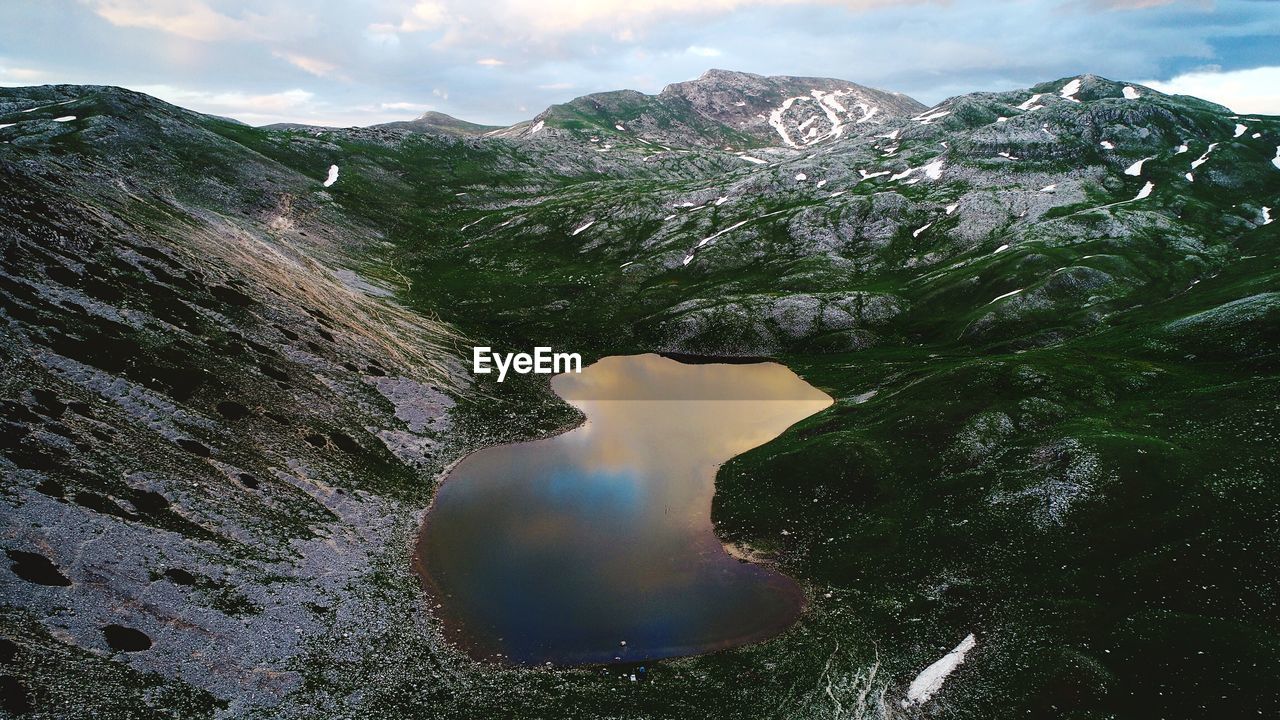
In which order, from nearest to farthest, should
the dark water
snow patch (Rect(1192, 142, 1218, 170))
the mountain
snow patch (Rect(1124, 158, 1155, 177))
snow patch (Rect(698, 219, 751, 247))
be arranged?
1. the mountain
2. the dark water
3. snow patch (Rect(698, 219, 751, 247))
4. snow patch (Rect(1192, 142, 1218, 170))
5. snow patch (Rect(1124, 158, 1155, 177))

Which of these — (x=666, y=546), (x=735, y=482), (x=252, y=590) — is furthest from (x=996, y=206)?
(x=252, y=590)

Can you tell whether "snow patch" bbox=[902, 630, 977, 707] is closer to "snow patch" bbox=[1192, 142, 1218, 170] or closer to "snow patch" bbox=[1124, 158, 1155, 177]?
"snow patch" bbox=[1124, 158, 1155, 177]

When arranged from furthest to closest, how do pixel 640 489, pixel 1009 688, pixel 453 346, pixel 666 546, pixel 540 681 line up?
pixel 453 346
pixel 640 489
pixel 666 546
pixel 540 681
pixel 1009 688

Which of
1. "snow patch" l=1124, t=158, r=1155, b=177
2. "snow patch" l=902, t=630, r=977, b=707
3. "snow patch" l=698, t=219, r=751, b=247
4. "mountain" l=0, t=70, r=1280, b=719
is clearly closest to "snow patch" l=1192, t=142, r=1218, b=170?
"snow patch" l=1124, t=158, r=1155, b=177

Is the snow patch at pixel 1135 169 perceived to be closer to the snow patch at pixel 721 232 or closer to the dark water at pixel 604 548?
the snow patch at pixel 721 232

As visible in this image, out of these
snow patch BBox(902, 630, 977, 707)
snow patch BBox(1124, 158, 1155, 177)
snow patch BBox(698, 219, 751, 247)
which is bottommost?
snow patch BBox(902, 630, 977, 707)

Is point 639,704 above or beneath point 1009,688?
beneath

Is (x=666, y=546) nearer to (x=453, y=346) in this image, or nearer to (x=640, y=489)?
(x=640, y=489)
